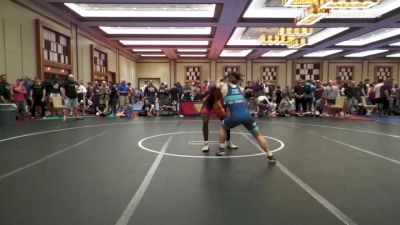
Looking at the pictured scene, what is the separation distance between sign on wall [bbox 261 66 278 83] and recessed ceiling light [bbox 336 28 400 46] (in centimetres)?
757

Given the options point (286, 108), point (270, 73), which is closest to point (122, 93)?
point (286, 108)

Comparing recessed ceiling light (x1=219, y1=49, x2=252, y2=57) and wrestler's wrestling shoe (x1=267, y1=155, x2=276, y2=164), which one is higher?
recessed ceiling light (x1=219, y1=49, x2=252, y2=57)

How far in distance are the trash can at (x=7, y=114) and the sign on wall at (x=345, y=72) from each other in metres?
24.6

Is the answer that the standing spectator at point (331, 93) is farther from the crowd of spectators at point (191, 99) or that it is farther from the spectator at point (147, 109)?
the spectator at point (147, 109)

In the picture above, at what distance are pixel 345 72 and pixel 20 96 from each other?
24746mm

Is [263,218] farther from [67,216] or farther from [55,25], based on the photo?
[55,25]

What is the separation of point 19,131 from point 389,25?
1413cm

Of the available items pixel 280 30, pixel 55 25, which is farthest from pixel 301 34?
pixel 55 25

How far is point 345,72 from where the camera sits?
26.3 m

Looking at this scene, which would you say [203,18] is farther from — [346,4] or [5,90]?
[5,90]

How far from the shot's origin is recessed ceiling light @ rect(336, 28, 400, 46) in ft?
51.1

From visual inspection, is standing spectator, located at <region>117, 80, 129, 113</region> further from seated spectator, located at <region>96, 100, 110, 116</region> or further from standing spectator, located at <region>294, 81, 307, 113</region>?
standing spectator, located at <region>294, 81, 307, 113</region>

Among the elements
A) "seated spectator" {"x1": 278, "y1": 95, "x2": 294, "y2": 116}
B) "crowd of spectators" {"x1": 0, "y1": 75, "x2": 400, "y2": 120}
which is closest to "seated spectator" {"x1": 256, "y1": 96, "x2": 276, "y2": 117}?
"crowd of spectators" {"x1": 0, "y1": 75, "x2": 400, "y2": 120}

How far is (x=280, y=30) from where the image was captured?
13680 millimetres
